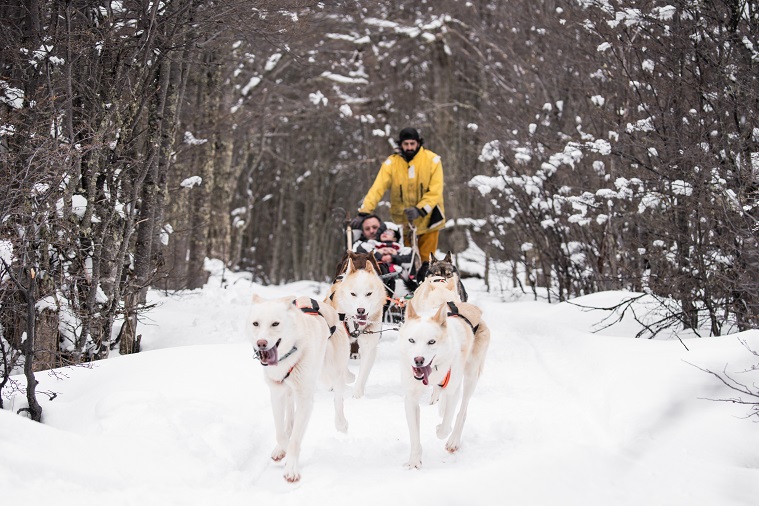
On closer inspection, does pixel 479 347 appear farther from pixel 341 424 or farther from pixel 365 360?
pixel 365 360

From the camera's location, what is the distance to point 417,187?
9016mm

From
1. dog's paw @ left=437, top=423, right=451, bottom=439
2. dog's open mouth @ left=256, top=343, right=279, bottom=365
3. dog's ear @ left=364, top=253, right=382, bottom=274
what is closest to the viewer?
dog's open mouth @ left=256, top=343, right=279, bottom=365

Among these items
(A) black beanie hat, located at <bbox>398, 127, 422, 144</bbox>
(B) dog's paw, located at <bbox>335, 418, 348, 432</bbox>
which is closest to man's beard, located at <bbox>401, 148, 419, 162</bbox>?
(A) black beanie hat, located at <bbox>398, 127, 422, 144</bbox>

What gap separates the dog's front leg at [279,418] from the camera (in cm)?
421

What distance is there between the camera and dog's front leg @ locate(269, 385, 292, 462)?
421 centimetres

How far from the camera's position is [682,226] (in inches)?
272

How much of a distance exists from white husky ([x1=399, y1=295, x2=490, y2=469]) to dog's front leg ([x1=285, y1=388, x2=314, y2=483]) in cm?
62

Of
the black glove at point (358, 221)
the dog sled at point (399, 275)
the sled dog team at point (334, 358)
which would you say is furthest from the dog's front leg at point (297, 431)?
the black glove at point (358, 221)

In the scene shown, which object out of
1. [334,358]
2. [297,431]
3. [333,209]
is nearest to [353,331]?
[334,358]

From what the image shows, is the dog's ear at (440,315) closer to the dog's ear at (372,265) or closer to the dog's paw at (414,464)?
the dog's paw at (414,464)

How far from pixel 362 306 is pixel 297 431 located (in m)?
2.01

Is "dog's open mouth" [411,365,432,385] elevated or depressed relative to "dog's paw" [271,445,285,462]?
elevated

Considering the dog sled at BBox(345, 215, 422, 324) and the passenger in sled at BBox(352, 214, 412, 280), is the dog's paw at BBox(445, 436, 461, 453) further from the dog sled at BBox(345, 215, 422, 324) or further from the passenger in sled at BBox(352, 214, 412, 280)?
the passenger in sled at BBox(352, 214, 412, 280)

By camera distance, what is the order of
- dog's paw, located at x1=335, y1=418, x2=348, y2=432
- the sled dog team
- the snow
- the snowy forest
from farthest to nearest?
the snowy forest, dog's paw, located at x1=335, y1=418, x2=348, y2=432, the sled dog team, the snow
